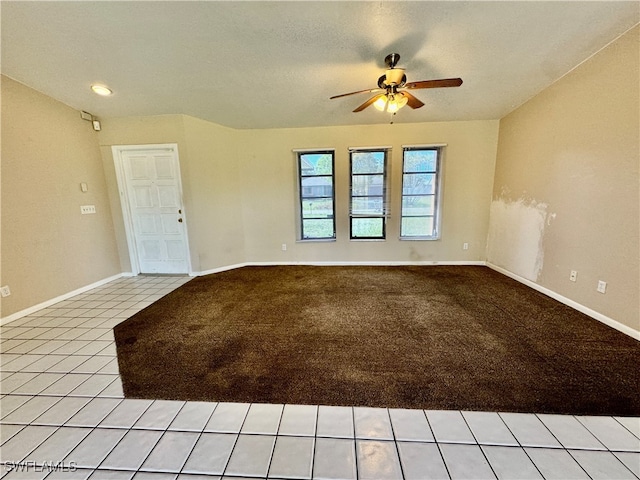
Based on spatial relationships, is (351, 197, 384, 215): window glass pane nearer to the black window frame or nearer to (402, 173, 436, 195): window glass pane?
the black window frame

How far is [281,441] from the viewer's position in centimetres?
127

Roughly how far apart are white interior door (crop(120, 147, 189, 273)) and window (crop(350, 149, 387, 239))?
284 centimetres

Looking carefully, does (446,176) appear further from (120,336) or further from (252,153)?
(120,336)

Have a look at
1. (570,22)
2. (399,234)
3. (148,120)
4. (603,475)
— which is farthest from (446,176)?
(148,120)

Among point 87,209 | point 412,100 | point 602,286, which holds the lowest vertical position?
point 602,286

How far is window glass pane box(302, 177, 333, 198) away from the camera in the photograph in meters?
4.38

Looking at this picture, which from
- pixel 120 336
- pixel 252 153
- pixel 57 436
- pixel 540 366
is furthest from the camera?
pixel 252 153

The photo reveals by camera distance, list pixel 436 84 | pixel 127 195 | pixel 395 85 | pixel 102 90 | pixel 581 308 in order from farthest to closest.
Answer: pixel 127 195, pixel 102 90, pixel 581 308, pixel 395 85, pixel 436 84

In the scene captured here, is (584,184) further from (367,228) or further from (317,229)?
(317,229)

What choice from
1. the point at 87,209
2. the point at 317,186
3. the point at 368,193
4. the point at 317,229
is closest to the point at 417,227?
the point at 368,193

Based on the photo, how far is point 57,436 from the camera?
1311 millimetres

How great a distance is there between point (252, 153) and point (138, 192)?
1.90 m

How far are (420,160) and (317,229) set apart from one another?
2.14 m

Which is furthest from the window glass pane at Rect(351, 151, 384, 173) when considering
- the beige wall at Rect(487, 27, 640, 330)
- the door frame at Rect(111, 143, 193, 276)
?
the door frame at Rect(111, 143, 193, 276)
